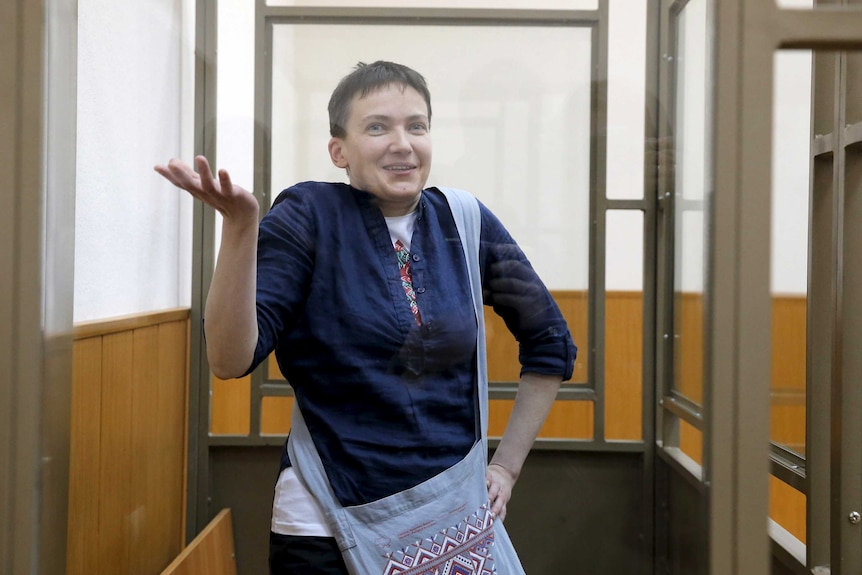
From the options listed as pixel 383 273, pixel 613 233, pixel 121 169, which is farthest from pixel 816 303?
pixel 121 169

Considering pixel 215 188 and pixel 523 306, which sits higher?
pixel 215 188

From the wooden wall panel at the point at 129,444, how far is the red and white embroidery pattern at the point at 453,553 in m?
0.46

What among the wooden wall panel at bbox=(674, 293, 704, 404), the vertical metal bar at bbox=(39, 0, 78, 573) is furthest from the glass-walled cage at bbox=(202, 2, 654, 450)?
the vertical metal bar at bbox=(39, 0, 78, 573)

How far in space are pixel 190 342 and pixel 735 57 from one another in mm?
1102

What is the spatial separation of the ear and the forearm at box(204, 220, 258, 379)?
25 cm

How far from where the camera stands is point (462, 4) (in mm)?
1221

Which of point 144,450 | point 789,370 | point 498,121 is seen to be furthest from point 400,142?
point 144,450

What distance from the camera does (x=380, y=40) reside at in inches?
45.3

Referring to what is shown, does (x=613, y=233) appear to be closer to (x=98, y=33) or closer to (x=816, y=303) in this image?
(x=816, y=303)

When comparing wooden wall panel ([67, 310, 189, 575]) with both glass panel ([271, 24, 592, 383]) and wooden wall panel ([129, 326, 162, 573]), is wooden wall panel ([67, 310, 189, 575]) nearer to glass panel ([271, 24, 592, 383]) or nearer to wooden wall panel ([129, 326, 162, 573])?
wooden wall panel ([129, 326, 162, 573])

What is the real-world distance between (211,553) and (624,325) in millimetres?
812

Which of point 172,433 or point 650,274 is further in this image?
point 172,433

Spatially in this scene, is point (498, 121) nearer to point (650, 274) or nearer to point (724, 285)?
point (650, 274)

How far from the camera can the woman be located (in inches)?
37.7
